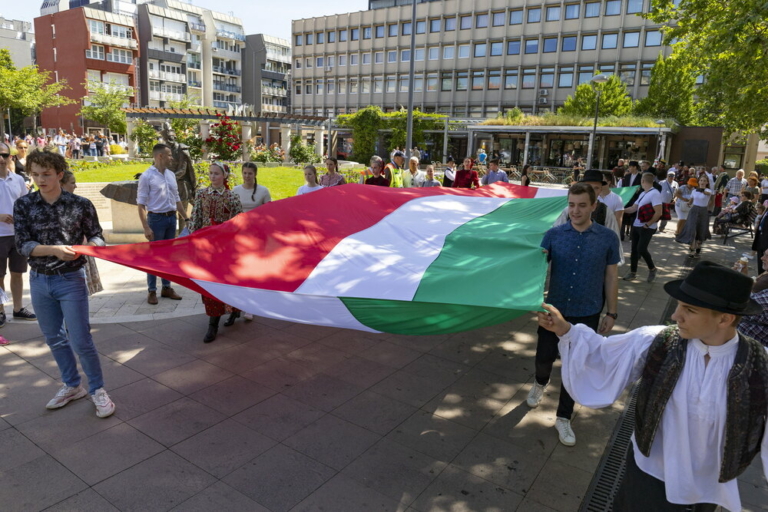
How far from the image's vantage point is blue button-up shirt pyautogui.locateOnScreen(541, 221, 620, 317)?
12.8 feet

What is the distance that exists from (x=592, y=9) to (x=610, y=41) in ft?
11.3

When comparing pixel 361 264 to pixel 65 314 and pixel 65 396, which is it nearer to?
pixel 65 314

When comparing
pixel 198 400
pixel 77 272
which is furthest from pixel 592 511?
pixel 77 272

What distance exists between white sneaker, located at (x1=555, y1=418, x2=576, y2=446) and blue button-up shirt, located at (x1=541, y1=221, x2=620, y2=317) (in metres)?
0.87

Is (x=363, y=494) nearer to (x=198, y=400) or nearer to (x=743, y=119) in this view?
(x=198, y=400)

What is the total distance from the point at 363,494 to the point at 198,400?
185 centimetres

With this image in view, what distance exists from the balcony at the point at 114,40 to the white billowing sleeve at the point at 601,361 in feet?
225

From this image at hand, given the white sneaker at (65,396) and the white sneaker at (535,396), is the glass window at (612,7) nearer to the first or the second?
the white sneaker at (535,396)

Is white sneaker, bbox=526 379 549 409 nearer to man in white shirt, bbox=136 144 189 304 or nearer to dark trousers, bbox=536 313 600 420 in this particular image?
dark trousers, bbox=536 313 600 420

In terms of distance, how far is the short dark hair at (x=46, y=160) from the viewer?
379 centimetres

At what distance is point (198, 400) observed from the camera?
14.7 feet

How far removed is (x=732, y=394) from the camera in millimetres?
2127

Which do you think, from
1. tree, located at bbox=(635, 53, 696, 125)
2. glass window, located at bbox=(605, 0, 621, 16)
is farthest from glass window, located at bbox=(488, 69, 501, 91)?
tree, located at bbox=(635, 53, 696, 125)

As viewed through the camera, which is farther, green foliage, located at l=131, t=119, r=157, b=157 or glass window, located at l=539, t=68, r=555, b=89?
glass window, located at l=539, t=68, r=555, b=89
